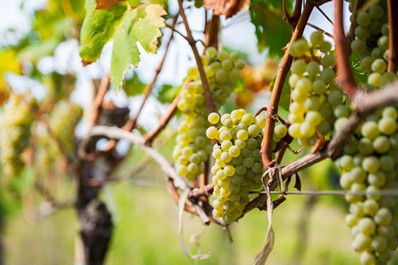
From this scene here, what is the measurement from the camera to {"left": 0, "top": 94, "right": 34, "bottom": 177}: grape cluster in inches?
73.6

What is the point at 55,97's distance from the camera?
6.85 feet

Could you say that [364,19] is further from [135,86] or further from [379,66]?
[135,86]

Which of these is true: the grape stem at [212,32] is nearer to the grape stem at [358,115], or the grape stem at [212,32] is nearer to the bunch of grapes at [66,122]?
the grape stem at [358,115]

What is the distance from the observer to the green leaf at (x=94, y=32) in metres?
0.78

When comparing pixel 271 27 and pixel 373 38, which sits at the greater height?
pixel 373 38

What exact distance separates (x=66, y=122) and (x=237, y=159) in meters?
1.58

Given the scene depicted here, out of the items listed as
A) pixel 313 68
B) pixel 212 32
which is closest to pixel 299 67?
pixel 313 68

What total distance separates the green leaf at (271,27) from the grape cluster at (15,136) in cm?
110

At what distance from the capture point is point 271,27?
973 millimetres

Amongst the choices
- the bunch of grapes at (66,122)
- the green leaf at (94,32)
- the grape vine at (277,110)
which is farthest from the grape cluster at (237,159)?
the bunch of grapes at (66,122)

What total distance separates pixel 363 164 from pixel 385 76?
0.08 m

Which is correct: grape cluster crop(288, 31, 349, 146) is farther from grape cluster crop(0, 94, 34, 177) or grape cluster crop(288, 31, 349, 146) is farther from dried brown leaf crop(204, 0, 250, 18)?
grape cluster crop(0, 94, 34, 177)

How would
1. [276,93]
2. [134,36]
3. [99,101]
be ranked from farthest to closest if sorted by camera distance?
[99,101] < [134,36] < [276,93]

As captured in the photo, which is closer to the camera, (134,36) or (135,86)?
(134,36)
